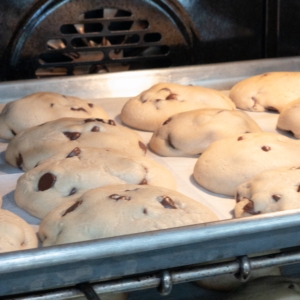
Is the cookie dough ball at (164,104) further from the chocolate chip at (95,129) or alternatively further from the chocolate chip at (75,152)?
the chocolate chip at (75,152)

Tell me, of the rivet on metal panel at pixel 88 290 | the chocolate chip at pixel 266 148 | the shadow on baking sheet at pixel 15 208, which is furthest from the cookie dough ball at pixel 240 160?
the rivet on metal panel at pixel 88 290

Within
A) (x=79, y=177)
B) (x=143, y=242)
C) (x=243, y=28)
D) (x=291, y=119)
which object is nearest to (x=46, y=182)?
(x=79, y=177)

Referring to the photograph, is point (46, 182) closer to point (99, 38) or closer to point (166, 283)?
point (166, 283)

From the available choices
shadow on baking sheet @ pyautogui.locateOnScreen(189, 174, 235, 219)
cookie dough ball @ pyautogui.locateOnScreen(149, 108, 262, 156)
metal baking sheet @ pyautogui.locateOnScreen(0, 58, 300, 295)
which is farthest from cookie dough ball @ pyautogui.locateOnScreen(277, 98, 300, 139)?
metal baking sheet @ pyautogui.locateOnScreen(0, 58, 300, 295)

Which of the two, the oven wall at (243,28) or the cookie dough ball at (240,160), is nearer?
the cookie dough ball at (240,160)

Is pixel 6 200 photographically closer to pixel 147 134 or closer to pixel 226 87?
pixel 147 134

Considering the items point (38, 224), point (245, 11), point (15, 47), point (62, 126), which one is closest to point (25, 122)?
point (62, 126)
